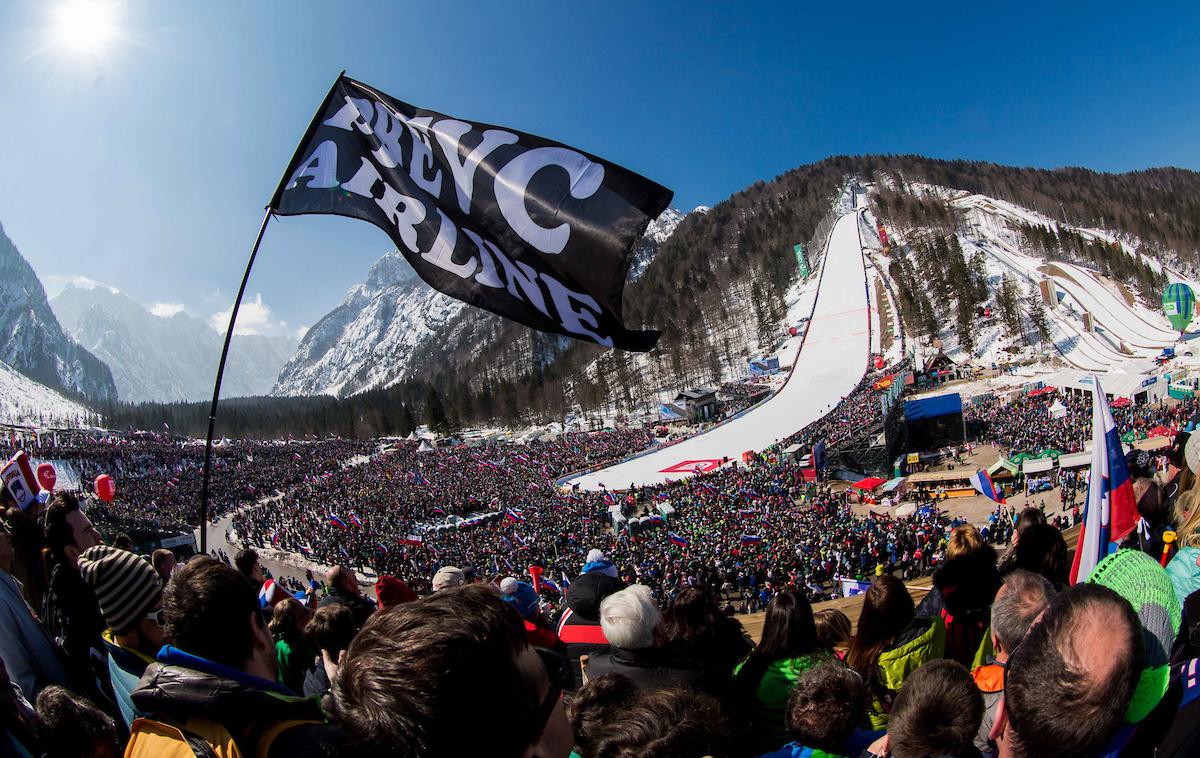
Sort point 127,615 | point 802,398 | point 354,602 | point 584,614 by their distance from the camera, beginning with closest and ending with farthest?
point 127,615
point 584,614
point 354,602
point 802,398

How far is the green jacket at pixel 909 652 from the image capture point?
2.88 m

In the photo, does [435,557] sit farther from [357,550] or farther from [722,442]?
[722,442]

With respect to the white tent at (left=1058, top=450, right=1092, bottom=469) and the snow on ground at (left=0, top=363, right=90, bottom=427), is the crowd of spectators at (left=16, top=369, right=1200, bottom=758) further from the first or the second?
the snow on ground at (left=0, top=363, right=90, bottom=427)

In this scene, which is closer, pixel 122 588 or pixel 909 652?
pixel 122 588

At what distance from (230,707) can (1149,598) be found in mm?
2650

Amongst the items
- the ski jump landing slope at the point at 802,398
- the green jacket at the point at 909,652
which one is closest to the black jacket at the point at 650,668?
the green jacket at the point at 909,652

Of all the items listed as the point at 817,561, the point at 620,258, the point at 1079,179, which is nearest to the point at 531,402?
the point at 817,561

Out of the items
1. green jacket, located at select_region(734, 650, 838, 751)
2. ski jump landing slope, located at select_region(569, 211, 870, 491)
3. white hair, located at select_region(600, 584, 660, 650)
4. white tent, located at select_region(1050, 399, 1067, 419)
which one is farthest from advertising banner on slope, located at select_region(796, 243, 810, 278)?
white hair, located at select_region(600, 584, 660, 650)

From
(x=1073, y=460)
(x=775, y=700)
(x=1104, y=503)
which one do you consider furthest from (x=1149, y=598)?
(x=1073, y=460)

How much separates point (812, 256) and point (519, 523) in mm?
97431

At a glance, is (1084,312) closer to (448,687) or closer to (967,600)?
(967,600)

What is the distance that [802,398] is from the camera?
5003cm

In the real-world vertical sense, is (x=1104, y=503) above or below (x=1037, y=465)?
above

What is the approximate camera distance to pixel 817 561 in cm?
1456
